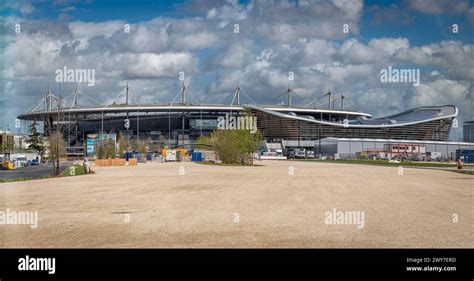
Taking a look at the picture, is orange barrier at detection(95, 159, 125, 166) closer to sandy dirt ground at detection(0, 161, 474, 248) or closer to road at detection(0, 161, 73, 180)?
→ road at detection(0, 161, 73, 180)

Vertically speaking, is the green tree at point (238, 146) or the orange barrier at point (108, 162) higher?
the green tree at point (238, 146)

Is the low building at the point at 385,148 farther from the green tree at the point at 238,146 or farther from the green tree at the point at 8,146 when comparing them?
the green tree at the point at 8,146

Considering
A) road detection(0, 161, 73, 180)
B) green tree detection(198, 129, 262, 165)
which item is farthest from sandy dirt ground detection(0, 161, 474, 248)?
green tree detection(198, 129, 262, 165)

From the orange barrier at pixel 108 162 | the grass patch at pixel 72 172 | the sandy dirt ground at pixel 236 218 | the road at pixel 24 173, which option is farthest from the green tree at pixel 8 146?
the sandy dirt ground at pixel 236 218

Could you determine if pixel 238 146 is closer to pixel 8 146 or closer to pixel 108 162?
pixel 108 162

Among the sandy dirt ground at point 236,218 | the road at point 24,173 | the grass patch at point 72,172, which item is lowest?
the sandy dirt ground at point 236,218

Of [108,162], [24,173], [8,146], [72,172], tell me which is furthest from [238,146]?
[8,146]

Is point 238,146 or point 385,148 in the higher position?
point 238,146

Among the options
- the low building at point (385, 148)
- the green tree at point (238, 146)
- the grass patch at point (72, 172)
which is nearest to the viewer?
the grass patch at point (72, 172)

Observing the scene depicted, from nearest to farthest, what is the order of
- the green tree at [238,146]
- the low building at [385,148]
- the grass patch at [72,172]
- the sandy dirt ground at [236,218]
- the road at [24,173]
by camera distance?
the sandy dirt ground at [236,218], the road at [24,173], the grass patch at [72,172], the green tree at [238,146], the low building at [385,148]

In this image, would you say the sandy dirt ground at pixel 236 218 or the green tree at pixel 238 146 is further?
the green tree at pixel 238 146
